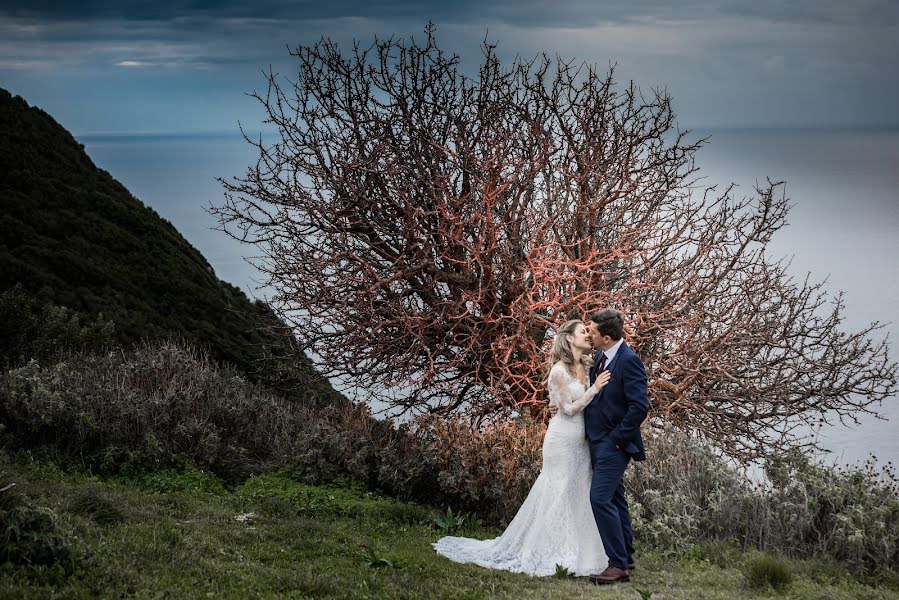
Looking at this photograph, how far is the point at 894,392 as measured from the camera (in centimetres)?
1356

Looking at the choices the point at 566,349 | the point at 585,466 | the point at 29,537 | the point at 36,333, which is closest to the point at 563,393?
the point at 566,349

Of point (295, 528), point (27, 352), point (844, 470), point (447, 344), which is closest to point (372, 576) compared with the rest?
point (295, 528)

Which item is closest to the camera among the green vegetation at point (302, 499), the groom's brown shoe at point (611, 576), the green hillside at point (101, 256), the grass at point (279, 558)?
the grass at point (279, 558)

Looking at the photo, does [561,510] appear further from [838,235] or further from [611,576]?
[838,235]

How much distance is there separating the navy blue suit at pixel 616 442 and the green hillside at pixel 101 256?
8703 millimetres

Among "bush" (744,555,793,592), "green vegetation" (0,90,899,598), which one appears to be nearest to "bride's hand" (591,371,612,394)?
"green vegetation" (0,90,899,598)

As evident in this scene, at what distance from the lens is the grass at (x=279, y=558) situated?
19.2 feet

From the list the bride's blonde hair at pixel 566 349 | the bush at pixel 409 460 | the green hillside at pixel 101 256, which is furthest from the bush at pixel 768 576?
the green hillside at pixel 101 256

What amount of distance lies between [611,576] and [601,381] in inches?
58.3

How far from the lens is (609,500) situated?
673 centimetres

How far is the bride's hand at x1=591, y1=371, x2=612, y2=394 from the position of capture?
6.74 m

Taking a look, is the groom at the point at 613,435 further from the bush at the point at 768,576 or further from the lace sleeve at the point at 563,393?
the bush at the point at 768,576

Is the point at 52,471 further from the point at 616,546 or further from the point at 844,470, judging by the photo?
the point at 844,470

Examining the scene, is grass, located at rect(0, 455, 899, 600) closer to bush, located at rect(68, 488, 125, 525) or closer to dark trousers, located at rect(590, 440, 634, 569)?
bush, located at rect(68, 488, 125, 525)
